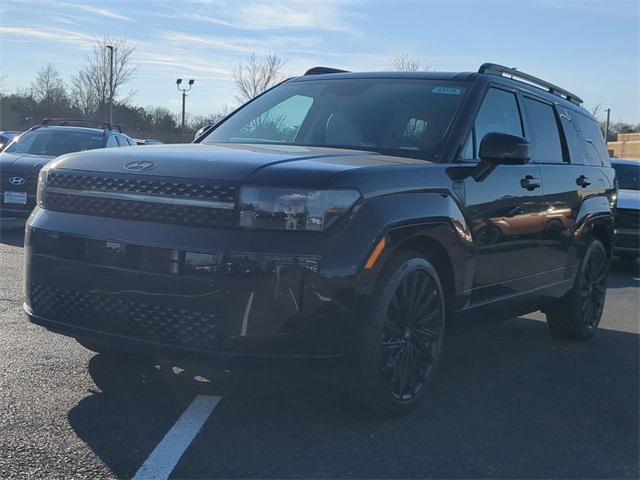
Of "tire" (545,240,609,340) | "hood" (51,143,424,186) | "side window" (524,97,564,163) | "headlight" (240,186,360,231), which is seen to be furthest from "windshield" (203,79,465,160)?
"tire" (545,240,609,340)

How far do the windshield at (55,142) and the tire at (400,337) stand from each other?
8692 mm

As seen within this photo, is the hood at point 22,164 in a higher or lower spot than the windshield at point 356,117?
lower

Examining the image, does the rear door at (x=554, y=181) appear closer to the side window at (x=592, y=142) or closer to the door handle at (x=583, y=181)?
the door handle at (x=583, y=181)

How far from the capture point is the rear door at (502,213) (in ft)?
15.1

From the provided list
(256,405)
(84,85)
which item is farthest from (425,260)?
(84,85)

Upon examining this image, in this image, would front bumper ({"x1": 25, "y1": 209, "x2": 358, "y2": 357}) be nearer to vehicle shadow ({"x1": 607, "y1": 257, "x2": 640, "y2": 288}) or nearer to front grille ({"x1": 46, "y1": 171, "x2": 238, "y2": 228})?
front grille ({"x1": 46, "y1": 171, "x2": 238, "y2": 228})

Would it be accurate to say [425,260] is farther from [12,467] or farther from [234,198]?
[12,467]

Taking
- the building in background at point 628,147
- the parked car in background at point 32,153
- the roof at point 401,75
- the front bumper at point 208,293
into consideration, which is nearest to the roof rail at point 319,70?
the roof at point 401,75

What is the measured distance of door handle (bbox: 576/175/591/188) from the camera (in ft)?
20.1

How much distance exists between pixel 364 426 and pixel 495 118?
2.36 metres

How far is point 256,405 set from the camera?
162 inches

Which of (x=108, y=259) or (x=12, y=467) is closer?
(x=12, y=467)

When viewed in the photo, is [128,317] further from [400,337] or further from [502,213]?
[502,213]

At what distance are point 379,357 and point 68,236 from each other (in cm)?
166
